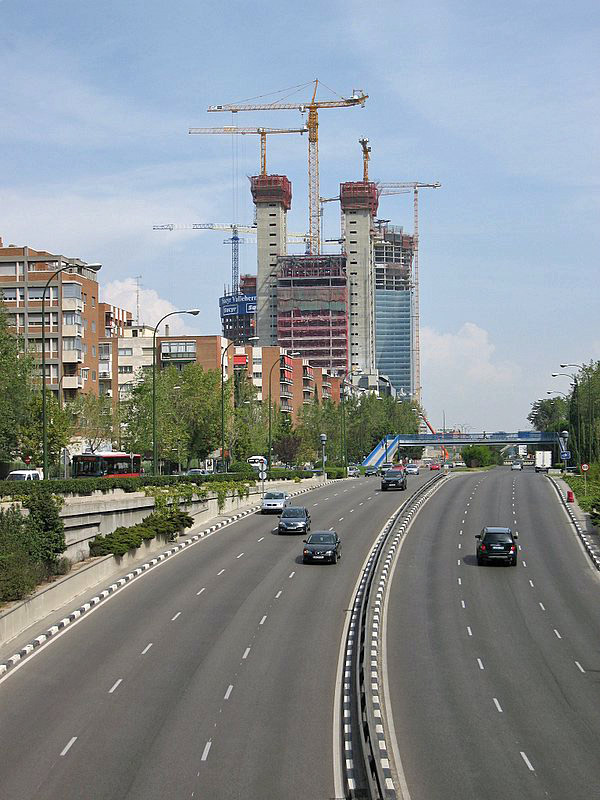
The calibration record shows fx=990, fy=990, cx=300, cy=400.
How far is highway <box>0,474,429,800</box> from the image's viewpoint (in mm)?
18391

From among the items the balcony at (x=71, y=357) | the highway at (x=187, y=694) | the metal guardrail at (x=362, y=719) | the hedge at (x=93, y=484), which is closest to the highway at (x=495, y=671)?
the metal guardrail at (x=362, y=719)

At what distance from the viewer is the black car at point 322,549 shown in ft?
150

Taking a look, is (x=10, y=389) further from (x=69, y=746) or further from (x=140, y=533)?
(x=69, y=746)

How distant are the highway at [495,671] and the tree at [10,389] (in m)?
29.7

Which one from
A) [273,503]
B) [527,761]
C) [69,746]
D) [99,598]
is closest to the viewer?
[527,761]

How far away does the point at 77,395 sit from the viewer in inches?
4090

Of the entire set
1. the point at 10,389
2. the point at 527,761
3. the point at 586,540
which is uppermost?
the point at 10,389

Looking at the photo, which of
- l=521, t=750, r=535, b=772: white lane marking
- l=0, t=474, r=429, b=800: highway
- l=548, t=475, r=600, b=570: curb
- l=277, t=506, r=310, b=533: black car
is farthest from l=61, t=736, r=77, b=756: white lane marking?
l=277, t=506, r=310, b=533: black car

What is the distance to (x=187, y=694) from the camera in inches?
965

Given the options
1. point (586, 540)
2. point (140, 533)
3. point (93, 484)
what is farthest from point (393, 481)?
point (140, 533)

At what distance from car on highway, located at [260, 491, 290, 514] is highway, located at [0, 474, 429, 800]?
22799 millimetres

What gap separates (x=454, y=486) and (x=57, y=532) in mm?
54618

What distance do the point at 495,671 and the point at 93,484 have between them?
103 ft

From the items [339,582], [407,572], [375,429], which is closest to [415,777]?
[339,582]
